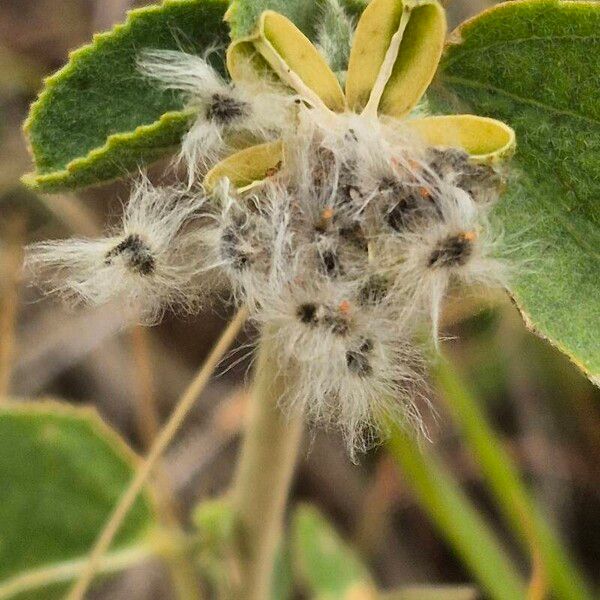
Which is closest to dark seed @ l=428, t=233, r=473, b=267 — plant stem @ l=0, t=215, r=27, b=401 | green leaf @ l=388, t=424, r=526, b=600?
green leaf @ l=388, t=424, r=526, b=600

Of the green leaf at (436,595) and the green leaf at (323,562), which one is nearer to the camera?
the green leaf at (436,595)

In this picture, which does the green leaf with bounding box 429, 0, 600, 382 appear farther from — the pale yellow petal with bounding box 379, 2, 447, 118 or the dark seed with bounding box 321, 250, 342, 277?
the dark seed with bounding box 321, 250, 342, 277

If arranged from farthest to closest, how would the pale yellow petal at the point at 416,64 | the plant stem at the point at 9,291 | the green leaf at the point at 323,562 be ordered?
1. the plant stem at the point at 9,291
2. the green leaf at the point at 323,562
3. the pale yellow petal at the point at 416,64

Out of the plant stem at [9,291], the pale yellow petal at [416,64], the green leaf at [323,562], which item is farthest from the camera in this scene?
the plant stem at [9,291]

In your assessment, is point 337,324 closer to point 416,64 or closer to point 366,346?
point 366,346

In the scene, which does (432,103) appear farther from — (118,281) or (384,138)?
(118,281)

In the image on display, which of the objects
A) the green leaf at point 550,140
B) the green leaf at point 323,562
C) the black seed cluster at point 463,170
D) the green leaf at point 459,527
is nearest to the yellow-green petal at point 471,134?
the black seed cluster at point 463,170

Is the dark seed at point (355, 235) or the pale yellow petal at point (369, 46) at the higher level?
the pale yellow petal at point (369, 46)

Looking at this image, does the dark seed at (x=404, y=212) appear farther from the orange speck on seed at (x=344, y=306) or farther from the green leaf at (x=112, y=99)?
the green leaf at (x=112, y=99)
